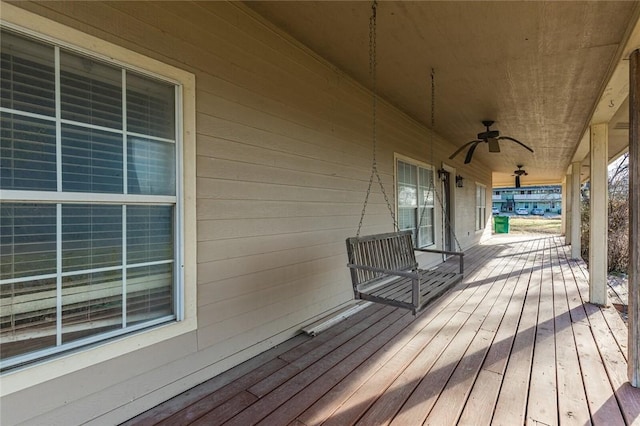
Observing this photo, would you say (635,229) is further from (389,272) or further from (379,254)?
(379,254)

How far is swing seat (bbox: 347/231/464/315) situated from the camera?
7.75 feet

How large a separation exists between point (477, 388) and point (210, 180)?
90.6 inches

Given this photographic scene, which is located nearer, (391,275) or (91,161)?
(91,161)

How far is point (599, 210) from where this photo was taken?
152 inches

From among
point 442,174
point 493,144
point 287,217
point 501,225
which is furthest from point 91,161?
point 501,225

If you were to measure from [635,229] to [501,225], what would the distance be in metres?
14.3

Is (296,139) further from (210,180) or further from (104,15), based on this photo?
(104,15)

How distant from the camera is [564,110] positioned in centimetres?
462

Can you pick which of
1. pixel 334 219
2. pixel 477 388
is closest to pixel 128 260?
pixel 334 219

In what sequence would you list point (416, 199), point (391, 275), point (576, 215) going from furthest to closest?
point (576, 215) → point (416, 199) → point (391, 275)

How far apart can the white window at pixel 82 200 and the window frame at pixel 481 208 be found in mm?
10048

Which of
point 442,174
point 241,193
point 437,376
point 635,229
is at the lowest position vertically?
point 437,376

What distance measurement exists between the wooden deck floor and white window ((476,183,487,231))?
23.1 ft

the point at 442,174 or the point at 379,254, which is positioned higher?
the point at 442,174
